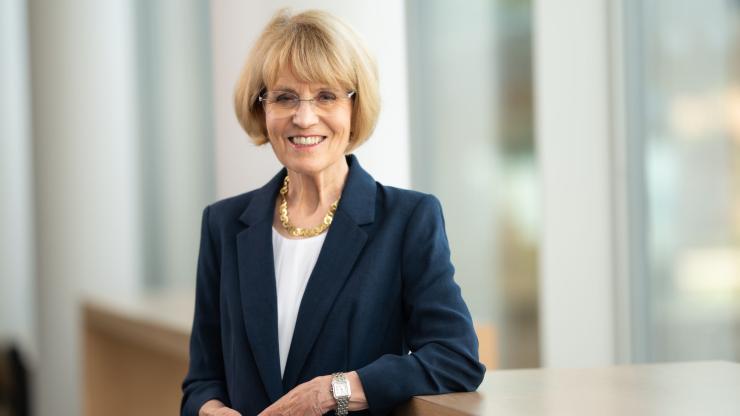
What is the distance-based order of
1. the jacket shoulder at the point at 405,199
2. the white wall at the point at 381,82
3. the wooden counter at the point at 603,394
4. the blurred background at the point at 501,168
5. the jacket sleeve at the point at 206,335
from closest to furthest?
the wooden counter at the point at 603,394 < the jacket shoulder at the point at 405,199 < the jacket sleeve at the point at 206,335 < the white wall at the point at 381,82 < the blurred background at the point at 501,168

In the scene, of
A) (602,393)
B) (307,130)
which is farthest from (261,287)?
(602,393)

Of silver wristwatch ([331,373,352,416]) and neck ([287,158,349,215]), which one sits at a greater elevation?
neck ([287,158,349,215])

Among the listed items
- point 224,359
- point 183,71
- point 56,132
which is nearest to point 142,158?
point 183,71

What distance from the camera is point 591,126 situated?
180 inches

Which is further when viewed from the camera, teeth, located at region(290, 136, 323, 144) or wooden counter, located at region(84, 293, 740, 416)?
teeth, located at region(290, 136, 323, 144)

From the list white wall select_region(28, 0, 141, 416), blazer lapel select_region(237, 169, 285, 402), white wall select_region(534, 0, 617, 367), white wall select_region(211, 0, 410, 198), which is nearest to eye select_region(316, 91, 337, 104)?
blazer lapel select_region(237, 169, 285, 402)

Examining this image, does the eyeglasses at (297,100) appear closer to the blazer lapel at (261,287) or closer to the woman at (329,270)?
the woman at (329,270)

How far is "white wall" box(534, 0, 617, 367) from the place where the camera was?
4570 mm

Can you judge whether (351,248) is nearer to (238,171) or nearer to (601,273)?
(238,171)

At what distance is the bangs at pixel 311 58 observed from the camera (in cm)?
206

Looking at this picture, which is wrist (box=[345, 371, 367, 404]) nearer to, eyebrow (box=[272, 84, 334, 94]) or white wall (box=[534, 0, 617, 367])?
eyebrow (box=[272, 84, 334, 94])

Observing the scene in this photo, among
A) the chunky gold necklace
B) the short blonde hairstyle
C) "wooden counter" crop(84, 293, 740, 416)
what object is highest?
the short blonde hairstyle

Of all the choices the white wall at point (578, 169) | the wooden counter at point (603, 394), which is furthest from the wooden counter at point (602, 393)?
the white wall at point (578, 169)

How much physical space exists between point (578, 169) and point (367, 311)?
106 inches
